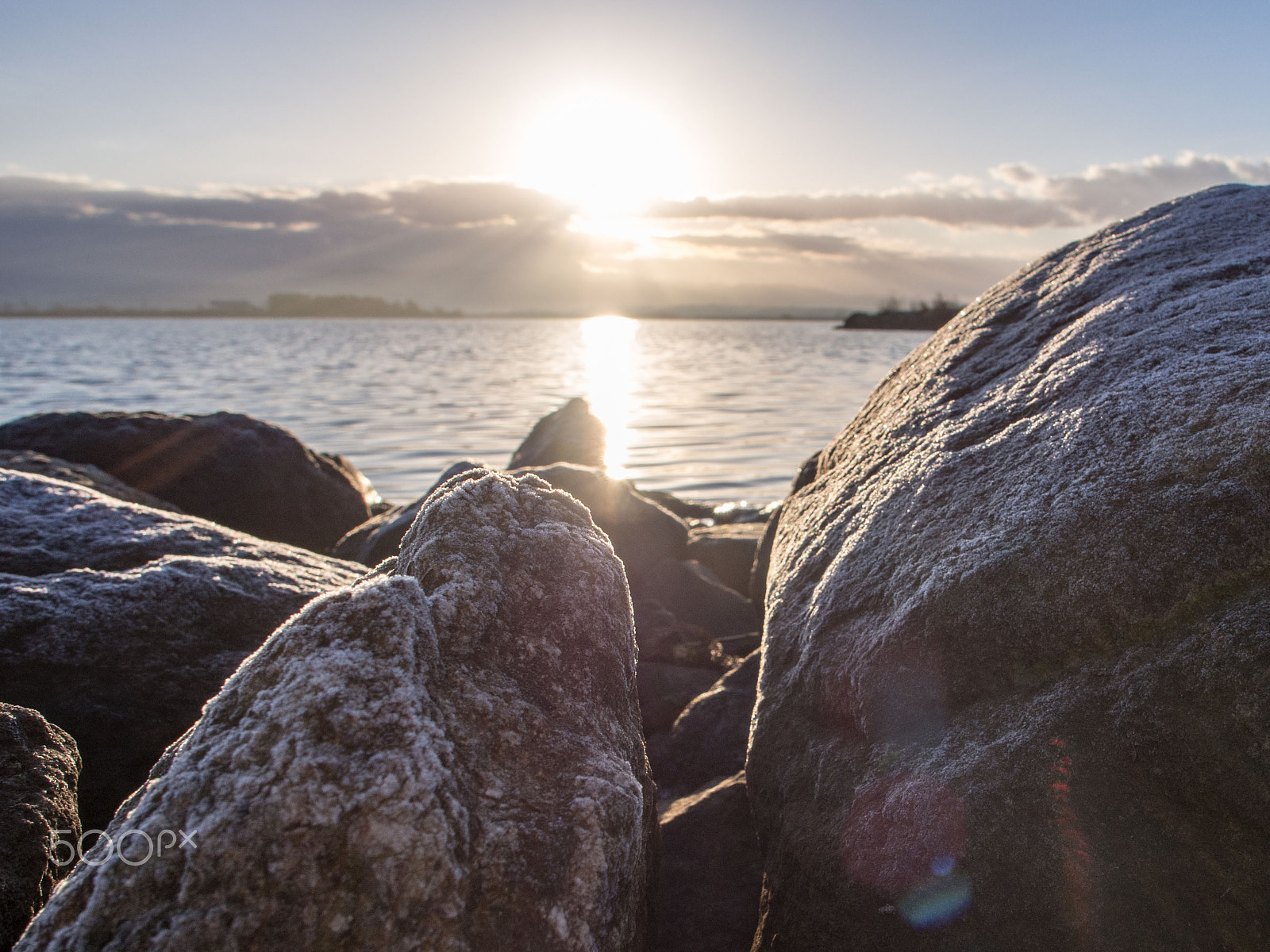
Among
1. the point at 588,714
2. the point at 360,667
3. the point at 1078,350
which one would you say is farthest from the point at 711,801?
the point at 1078,350

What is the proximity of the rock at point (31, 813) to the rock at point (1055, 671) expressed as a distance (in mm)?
2123

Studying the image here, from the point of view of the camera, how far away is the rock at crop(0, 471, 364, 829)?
322 centimetres

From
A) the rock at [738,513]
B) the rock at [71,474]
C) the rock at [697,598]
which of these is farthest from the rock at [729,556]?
the rock at [71,474]

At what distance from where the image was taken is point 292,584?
4016 millimetres

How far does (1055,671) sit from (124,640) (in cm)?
341

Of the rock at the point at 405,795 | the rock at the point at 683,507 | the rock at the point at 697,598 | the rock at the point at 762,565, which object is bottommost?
the rock at the point at 683,507

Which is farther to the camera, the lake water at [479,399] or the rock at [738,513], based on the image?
the lake water at [479,399]

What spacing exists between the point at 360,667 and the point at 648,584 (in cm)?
503

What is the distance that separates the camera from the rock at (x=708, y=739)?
3898 mm

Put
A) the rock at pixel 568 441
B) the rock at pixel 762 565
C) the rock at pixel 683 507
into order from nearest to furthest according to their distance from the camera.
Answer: the rock at pixel 762 565 < the rock at pixel 568 441 < the rock at pixel 683 507

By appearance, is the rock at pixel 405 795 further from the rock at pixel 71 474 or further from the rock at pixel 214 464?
the rock at pixel 214 464

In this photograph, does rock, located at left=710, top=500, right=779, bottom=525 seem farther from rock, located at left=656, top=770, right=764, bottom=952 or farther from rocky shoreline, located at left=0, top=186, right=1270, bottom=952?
rock, located at left=656, top=770, right=764, bottom=952

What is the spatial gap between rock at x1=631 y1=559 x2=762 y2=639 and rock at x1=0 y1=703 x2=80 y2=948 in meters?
4.42

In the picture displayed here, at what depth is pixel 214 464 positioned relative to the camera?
8.77 m
